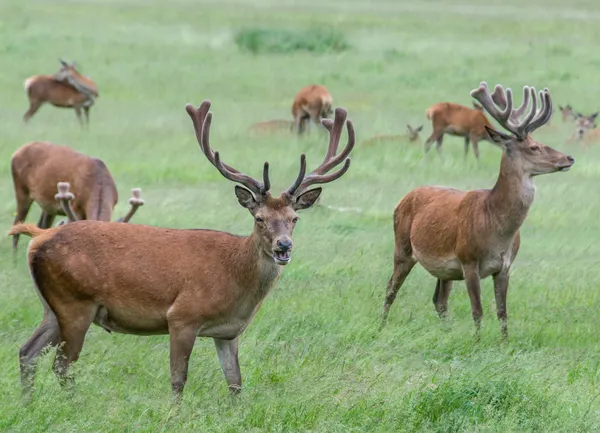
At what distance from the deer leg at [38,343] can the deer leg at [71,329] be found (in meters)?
0.15

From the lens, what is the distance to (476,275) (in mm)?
9195

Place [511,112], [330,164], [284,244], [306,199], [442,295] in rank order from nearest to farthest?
[284,244], [306,199], [330,164], [511,112], [442,295]

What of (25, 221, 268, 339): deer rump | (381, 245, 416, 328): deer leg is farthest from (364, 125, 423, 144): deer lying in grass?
(25, 221, 268, 339): deer rump

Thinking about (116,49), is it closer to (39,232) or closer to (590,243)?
(590,243)

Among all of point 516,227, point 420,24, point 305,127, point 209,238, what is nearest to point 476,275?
point 516,227

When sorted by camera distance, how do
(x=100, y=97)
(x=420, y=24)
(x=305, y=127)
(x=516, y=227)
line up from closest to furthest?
(x=516, y=227), (x=305, y=127), (x=100, y=97), (x=420, y=24)

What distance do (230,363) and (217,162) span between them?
1.17 m

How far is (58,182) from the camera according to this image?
1184cm

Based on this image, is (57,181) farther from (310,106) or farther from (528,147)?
(310,106)

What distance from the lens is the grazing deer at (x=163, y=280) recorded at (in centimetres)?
701

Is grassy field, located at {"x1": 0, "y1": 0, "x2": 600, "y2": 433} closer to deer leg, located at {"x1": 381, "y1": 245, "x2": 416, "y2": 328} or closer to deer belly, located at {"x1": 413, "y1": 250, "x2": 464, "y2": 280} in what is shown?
deer leg, located at {"x1": 381, "y1": 245, "x2": 416, "y2": 328}

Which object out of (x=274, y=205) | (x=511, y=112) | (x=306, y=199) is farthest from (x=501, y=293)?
(x=274, y=205)

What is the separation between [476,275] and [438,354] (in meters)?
1.00

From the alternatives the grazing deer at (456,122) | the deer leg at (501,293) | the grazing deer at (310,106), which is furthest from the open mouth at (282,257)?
the grazing deer at (310,106)
